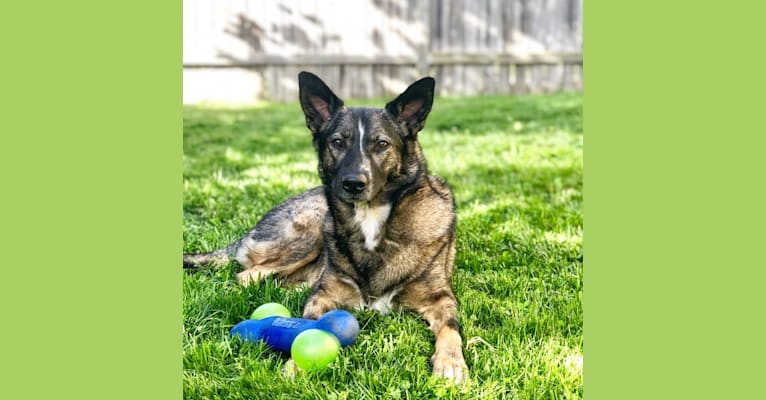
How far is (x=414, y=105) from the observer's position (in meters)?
3.82

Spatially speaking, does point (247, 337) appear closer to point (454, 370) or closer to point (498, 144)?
point (454, 370)

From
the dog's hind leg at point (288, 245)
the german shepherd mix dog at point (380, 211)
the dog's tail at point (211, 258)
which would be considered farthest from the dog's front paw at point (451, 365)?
the dog's tail at point (211, 258)

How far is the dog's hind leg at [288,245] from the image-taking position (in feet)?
14.5

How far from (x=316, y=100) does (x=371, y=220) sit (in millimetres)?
772

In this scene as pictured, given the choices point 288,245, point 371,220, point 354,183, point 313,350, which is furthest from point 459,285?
point 313,350

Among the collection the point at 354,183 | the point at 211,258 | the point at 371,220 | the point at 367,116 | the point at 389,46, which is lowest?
the point at 211,258

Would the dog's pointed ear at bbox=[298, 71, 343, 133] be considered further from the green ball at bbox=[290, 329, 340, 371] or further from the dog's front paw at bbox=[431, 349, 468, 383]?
the dog's front paw at bbox=[431, 349, 468, 383]

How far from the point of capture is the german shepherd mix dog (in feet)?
11.8

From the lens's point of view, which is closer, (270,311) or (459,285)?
(270,311)

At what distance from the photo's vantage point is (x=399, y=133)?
12.4 feet

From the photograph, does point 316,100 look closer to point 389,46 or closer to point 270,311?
point 270,311

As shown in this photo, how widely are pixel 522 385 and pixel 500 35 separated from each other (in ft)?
37.1

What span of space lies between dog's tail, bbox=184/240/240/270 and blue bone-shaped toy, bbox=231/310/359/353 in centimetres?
116

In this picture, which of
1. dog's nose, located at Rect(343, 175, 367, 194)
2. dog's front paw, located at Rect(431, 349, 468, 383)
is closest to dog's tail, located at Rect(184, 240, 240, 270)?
dog's nose, located at Rect(343, 175, 367, 194)
